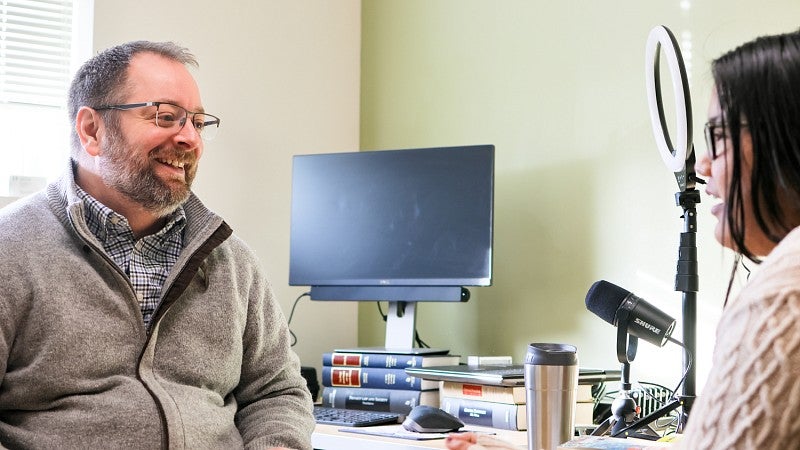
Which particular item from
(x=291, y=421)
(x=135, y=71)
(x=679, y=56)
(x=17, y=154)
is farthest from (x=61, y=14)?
(x=679, y=56)

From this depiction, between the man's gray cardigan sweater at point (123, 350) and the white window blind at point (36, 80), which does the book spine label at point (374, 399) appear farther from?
the white window blind at point (36, 80)

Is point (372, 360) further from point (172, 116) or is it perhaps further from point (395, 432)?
point (172, 116)

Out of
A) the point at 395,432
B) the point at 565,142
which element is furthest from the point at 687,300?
the point at 565,142

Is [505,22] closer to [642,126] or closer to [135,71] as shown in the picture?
[642,126]

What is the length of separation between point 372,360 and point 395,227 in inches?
14.7

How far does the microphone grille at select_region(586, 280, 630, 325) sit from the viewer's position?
1.86 m

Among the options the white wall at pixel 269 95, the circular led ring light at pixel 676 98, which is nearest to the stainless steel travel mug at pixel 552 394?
the circular led ring light at pixel 676 98

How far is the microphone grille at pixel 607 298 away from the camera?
1859mm

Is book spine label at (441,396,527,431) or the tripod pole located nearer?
the tripod pole

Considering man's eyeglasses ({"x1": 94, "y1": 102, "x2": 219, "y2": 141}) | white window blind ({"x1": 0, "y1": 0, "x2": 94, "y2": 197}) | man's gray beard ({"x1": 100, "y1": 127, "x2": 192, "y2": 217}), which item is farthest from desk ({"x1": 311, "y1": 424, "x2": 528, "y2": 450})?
white window blind ({"x1": 0, "y1": 0, "x2": 94, "y2": 197})

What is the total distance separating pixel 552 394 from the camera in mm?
1627

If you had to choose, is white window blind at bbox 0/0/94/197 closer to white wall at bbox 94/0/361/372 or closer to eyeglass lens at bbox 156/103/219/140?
white wall at bbox 94/0/361/372

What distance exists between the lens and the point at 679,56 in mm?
1882

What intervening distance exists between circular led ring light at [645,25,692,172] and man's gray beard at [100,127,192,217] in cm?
98
